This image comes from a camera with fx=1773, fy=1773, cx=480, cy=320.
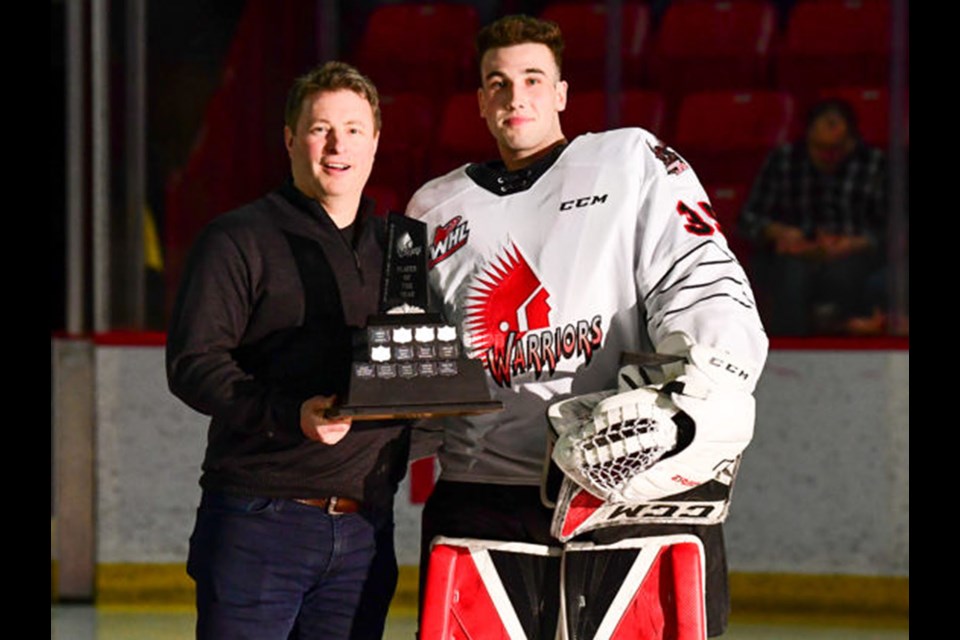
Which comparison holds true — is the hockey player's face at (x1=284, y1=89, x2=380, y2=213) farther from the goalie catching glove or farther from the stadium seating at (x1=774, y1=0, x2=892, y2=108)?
the stadium seating at (x1=774, y1=0, x2=892, y2=108)

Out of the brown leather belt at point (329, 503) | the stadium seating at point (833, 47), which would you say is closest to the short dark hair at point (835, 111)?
the stadium seating at point (833, 47)

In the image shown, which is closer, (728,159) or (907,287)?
(907,287)

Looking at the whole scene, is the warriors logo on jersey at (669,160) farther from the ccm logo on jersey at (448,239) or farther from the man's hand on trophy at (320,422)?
the man's hand on trophy at (320,422)

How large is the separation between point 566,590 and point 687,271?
1.66 feet

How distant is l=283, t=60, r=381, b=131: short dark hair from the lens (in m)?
2.61

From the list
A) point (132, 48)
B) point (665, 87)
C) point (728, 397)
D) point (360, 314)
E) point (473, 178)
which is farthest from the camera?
point (665, 87)

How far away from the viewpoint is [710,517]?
2.62m

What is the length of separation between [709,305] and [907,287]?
2.75 meters

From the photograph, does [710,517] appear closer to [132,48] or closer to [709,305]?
[709,305]

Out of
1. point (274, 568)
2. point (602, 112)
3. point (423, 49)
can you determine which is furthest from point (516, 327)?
point (423, 49)

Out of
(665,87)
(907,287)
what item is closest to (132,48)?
(665,87)

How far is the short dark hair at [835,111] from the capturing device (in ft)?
18.4

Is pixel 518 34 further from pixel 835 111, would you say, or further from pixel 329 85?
pixel 835 111

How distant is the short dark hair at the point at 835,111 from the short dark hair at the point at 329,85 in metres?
3.21
